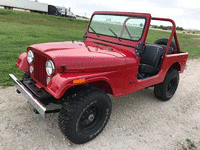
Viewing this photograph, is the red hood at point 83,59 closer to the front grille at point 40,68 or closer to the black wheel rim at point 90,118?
the front grille at point 40,68

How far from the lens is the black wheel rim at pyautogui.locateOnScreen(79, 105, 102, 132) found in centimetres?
254

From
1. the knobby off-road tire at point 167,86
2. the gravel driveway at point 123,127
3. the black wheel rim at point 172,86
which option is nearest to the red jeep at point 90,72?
the knobby off-road tire at point 167,86

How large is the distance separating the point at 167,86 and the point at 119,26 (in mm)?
1852

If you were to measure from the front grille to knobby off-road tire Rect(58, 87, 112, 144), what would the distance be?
1.78ft

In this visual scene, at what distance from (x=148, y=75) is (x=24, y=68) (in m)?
2.46

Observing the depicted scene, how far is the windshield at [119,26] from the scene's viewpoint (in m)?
3.15

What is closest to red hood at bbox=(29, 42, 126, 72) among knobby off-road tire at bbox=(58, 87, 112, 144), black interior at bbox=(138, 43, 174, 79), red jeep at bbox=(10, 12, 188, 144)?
red jeep at bbox=(10, 12, 188, 144)

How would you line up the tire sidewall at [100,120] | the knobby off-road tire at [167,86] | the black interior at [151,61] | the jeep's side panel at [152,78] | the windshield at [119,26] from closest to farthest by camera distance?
the tire sidewall at [100,120]
the jeep's side panel at [152,78]
the windshield at [119,26]
the black interior at [151,61]
the knobby off-road tire at [167,86]

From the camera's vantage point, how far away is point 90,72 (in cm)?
239

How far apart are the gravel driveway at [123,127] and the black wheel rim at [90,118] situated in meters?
0.23

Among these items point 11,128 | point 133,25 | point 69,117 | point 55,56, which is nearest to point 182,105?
point 133,25

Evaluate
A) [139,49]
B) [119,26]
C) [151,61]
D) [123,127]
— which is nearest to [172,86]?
[151,61]

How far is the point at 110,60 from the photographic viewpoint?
259 centimetres

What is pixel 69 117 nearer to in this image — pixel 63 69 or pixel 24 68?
pixel 63 69
